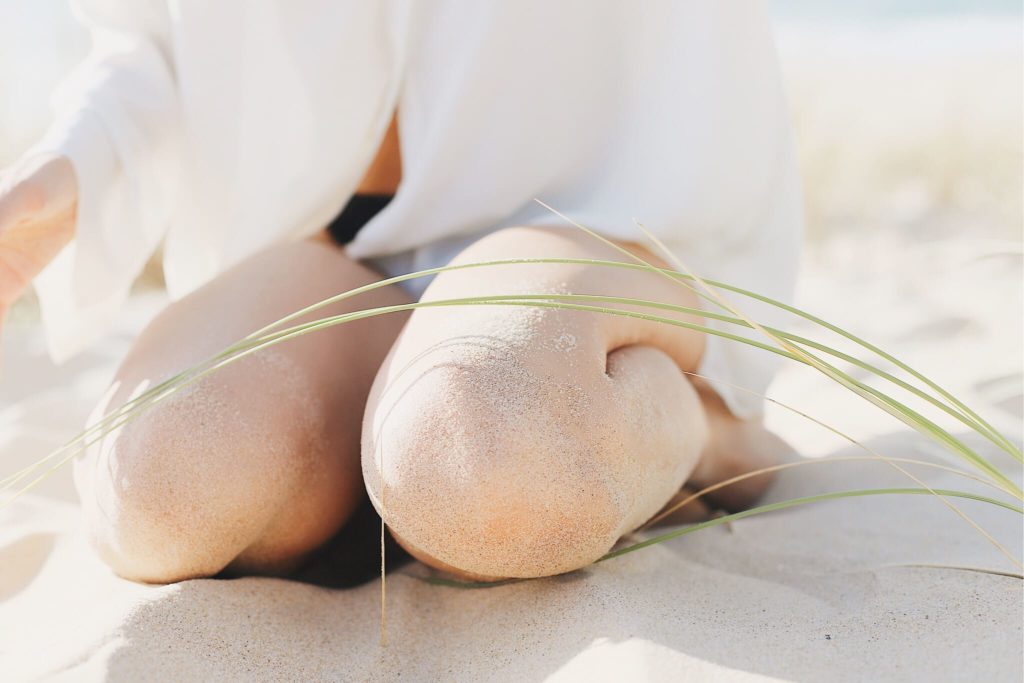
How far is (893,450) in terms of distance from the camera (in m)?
1.15

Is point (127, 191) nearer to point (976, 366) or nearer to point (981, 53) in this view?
point (976, 366)

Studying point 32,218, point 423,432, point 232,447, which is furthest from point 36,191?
point 423,432

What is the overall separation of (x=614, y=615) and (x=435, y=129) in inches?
22.8

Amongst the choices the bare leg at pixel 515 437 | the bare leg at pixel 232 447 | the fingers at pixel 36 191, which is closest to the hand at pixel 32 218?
the fingers at pixel 36 191

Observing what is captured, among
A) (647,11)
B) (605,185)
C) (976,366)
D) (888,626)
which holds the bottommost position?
(976,366)

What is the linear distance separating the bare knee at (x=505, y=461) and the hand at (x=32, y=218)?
1.37 feet

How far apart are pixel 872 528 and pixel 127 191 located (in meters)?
0.88

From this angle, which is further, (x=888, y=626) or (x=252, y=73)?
(x=252, y=73)

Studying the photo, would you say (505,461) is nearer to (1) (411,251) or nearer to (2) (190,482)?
(2) (190,482)

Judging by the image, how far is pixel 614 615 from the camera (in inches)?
27.3

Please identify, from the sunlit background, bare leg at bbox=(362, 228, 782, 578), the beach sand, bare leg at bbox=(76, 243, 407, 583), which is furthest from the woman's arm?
the sunlit background

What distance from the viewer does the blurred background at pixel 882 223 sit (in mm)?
1396

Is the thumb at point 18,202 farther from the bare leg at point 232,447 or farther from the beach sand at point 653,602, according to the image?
the beach sand at point 653,602

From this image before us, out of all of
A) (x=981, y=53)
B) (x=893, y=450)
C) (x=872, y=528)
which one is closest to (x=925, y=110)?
(x=981, y=53)
